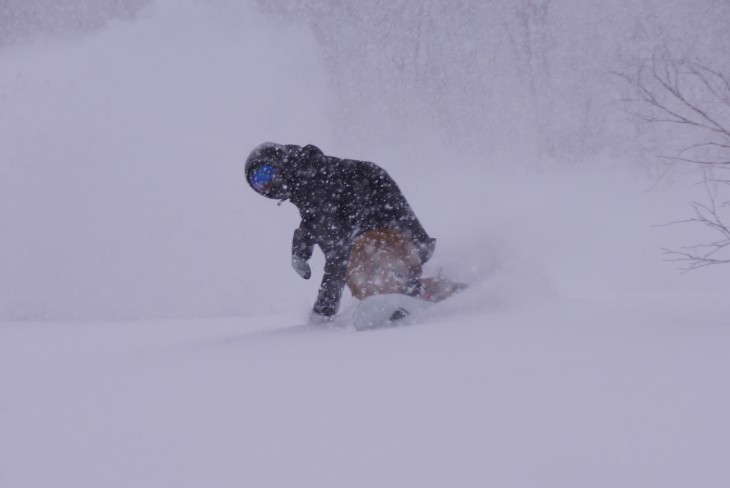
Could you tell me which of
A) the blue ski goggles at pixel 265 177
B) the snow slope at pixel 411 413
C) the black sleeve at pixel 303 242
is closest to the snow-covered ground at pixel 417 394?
the snow slope at pixel 411 413

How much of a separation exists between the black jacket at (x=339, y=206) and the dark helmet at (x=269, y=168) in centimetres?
3

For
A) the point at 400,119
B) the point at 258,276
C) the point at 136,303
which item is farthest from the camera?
the point at 400,119

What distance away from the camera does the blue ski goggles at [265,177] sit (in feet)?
9.01

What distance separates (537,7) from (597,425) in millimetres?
21355

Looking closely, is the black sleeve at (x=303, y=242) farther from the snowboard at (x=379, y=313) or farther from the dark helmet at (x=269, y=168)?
the snowboard at (x=379, y=313)

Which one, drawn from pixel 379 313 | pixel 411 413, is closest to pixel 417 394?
pixel 411 413

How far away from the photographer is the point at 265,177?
2754 millimetres

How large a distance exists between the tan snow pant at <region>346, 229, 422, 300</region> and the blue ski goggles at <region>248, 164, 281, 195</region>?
1.80 feet

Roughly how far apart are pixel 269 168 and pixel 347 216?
49 centimetres

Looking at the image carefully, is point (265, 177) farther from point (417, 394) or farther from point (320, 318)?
point (417, 394)


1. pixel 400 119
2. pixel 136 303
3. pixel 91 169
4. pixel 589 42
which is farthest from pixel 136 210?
pixel 589 42

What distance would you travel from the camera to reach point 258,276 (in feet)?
29.1

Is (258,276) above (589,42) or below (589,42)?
below

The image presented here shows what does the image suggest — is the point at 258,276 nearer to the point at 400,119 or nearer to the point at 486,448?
the point at 486,448
